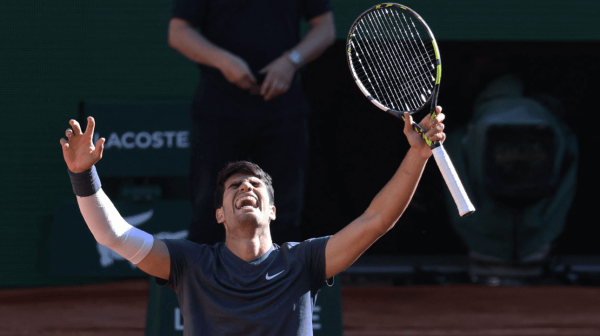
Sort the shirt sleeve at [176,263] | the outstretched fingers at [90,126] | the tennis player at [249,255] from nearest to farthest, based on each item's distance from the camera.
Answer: the outstretched fingers at [90,126] < the tennis player at [249,255] < the shirt sleeve at [176,263]

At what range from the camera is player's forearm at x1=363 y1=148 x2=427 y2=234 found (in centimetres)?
196

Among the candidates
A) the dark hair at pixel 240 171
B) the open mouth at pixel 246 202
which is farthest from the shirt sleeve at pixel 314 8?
the open mouth at pixel 246 202

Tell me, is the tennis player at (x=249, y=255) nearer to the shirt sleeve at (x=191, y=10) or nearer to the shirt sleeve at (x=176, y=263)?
the shirt sleeve at (x=176, y=263)

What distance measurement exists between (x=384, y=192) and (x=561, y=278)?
10.5ft

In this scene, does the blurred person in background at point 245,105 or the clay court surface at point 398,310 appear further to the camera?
the clay court surface at point 398,310

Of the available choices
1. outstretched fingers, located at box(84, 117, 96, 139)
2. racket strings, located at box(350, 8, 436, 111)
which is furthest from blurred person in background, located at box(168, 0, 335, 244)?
outstretched fingers, located at box(84, 117, 96, 139)

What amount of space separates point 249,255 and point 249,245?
0.09ft

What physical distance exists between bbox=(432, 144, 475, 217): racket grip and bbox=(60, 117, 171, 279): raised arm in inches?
31.3

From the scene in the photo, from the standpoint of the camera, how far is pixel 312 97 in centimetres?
469

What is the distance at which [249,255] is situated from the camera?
6.59 ft

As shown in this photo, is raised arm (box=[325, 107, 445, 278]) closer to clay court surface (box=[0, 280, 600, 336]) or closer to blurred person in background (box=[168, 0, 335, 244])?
blurred person in background (box=[168, 0, 335, 244])

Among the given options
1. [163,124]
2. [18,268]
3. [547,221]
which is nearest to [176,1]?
[163,124]

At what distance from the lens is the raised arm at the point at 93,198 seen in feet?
5.96

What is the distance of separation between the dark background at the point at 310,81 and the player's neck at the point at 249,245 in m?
2.58
